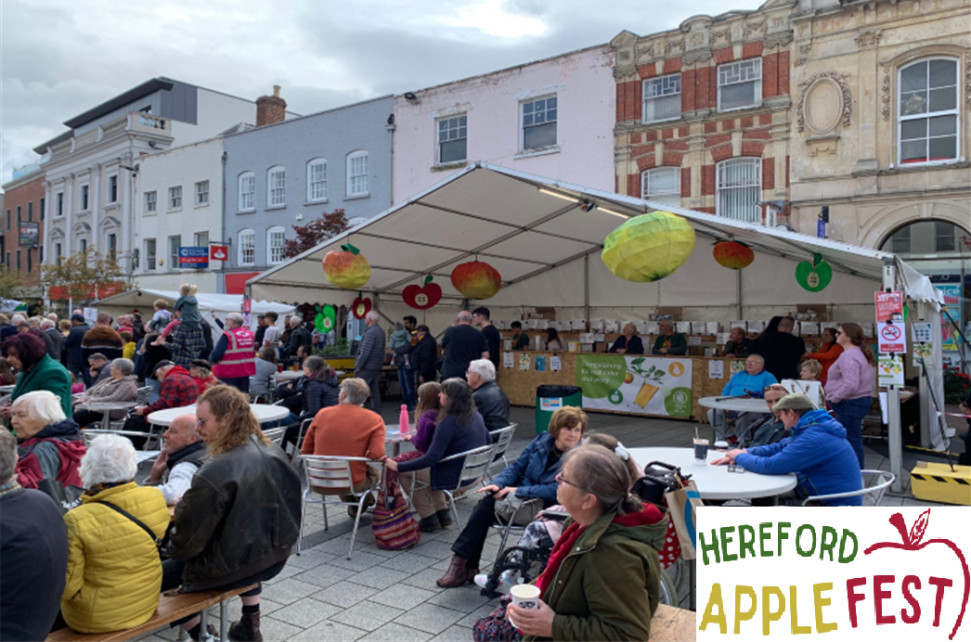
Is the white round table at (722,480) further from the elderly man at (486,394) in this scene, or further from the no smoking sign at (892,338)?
the no smoking sign at (892,338)

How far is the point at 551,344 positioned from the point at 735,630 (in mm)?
11280

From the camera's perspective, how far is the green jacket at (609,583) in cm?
211

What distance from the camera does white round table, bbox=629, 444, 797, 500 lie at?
3852mm

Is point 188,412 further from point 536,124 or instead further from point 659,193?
point 536,124

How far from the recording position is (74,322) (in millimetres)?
11719

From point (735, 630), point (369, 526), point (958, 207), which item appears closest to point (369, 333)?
point (369, 526)

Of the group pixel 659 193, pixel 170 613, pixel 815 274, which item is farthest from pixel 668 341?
pixel 170 613

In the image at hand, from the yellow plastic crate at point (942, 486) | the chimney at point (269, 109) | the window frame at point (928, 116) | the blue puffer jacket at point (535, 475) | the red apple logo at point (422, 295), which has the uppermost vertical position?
the chimney at point (269, 109)

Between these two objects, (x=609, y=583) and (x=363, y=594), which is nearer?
(x=609, y=583)

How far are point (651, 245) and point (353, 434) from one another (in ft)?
10.5

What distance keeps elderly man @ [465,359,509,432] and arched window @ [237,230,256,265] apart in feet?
65.2

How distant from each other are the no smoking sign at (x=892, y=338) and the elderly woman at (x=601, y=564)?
17.8ft

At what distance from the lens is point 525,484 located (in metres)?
4.35

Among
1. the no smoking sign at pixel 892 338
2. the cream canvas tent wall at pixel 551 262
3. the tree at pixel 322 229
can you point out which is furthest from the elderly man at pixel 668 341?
→ the tree at pixel 322 229
